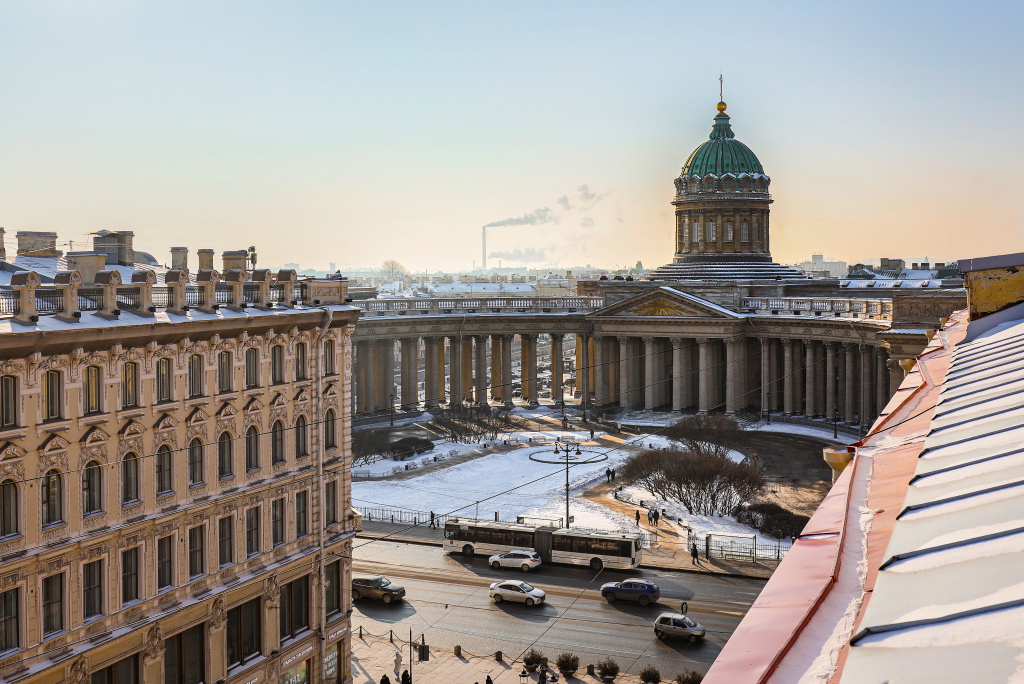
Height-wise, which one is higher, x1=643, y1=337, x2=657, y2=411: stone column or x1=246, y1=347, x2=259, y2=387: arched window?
x1=246, y1=347, x2=259, y2=387: arched window

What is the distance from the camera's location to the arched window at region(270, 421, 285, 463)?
40.4 m

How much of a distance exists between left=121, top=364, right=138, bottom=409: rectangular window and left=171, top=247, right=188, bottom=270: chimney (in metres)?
11.9

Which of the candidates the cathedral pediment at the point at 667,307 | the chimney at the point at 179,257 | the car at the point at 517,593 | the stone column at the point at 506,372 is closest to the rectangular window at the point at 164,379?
the chimney at the point at 179,257

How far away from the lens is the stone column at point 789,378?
96312 millimetres

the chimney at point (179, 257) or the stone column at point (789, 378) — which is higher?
the chimney at point (179, 257)

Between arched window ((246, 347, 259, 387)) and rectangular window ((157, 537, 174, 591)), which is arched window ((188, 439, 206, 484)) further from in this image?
arched window ((246, 347, 259, 387))

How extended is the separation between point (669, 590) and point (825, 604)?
43.1 meters

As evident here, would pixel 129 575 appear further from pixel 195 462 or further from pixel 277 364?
pixel 277 364

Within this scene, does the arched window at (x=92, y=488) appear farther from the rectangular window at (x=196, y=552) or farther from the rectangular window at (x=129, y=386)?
the rectangular window at (x=196, y=552)

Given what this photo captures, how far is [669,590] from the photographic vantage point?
166 feet

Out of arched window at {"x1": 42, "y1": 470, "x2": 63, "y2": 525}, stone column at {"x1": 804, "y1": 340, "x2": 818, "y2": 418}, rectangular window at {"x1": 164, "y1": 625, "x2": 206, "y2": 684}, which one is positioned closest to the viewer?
arched window at {"x1": 42, "y1": 470, "x2": 63, "y2": 525}

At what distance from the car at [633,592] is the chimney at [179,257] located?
24.5 m

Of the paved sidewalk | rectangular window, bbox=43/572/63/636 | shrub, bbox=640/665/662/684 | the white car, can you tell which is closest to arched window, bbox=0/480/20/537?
rectangular window, bbox=43/572/63/636

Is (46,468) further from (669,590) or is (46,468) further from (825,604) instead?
(669,590)
